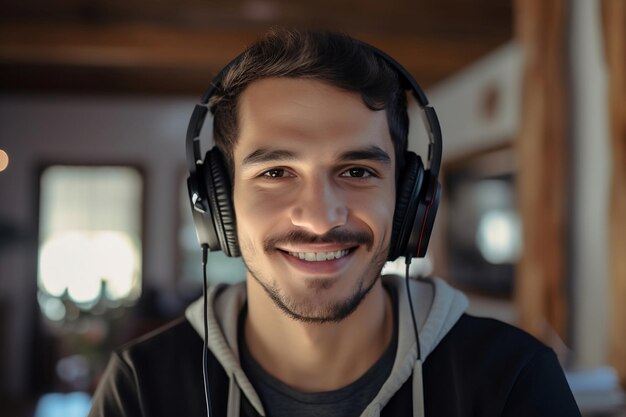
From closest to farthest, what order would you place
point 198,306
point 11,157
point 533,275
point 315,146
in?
point 315,146, point 198,306, point 533,275, point 11,157

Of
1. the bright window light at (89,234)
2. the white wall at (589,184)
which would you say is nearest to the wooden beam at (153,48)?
the bright window light at (89,234)

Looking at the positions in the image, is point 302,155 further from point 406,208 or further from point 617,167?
point 617,167

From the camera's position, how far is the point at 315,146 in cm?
99

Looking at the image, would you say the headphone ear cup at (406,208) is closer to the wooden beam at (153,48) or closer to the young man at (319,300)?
the young man at (319,300)

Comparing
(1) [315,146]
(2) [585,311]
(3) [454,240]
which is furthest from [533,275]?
(1) [315,146]

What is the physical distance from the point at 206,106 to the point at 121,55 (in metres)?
4.08

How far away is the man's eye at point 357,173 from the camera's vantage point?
1025mm

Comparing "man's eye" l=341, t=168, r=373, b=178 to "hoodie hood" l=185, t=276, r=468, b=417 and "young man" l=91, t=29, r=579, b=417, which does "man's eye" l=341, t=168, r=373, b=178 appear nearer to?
"young man" l=91, t=29, r=579, b=417

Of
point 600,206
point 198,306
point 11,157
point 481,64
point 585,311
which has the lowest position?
point 585,311

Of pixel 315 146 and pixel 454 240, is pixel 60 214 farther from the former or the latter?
pixel 315 146

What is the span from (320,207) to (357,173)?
4.0 inches

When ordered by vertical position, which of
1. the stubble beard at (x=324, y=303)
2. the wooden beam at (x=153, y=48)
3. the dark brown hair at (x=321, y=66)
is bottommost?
the stubble beard at (x=324, y=303)

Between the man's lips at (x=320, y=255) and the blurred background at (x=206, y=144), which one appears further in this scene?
the blurred background at (x=206, y=144)

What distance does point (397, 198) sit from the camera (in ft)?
A: 3.54
